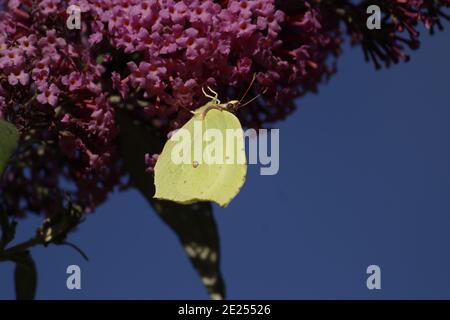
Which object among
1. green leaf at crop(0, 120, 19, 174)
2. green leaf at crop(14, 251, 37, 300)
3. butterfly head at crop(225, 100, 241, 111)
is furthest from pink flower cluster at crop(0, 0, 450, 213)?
green leaf at crop(14, 251, 37, 300)

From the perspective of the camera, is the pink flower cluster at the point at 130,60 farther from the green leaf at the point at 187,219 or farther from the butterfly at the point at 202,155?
the green leaf at the point at 187,219

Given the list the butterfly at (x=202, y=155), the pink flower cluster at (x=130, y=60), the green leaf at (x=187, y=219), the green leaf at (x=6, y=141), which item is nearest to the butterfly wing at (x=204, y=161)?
the butterfly at (x=202, y=155)

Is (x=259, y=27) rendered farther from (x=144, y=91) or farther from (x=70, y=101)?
(x=70, y=101)

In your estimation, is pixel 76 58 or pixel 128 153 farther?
pixel 128 153

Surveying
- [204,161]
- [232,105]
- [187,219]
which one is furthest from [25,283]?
[232,105]

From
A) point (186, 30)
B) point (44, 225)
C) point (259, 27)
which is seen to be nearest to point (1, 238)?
point (44, 225)

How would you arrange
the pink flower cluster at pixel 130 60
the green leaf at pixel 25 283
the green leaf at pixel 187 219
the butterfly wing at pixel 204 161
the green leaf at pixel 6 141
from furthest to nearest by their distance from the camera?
the green leaf at pixel 187 219, the green leaf at pixel 25 283, the pink flower cluster at pixel 130 60, the butterfly wing at pixel 204 161, the green leaf at pixel 6 141

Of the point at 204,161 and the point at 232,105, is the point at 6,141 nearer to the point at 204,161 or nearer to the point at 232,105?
the point at 204,161
